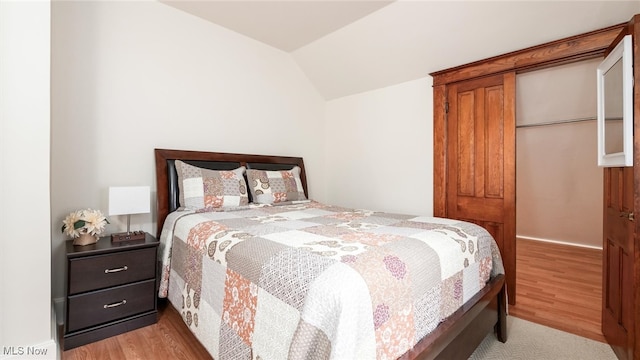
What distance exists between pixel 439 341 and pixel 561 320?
5.62 ft

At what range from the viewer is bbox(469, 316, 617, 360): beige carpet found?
1.80 metres

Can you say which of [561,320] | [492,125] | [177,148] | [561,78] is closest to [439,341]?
[561,320]

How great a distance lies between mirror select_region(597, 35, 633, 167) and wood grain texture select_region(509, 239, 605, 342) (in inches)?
49.5

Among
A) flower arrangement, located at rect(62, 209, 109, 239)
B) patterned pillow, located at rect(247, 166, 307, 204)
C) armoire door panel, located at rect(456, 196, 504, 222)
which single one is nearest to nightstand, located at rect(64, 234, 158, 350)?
flower arrangement, located at rect(62, 209, 109, 239)

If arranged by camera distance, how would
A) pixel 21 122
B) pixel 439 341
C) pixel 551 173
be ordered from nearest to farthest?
1. pixel 439 341
2. pixel 21 122
3. pixel 551 173

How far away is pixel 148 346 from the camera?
1828 mm

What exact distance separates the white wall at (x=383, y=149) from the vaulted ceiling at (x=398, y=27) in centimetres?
24

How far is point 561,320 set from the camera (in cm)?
226

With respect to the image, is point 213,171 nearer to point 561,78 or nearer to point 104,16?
point 104,16

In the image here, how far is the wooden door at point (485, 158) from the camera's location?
8.35 feet

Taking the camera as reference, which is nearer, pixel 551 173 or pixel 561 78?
pixel 561 78

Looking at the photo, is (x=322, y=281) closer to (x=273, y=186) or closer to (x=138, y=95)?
(x=273, y=186)

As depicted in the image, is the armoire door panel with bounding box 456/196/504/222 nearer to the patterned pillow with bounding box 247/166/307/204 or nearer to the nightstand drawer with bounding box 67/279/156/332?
the patterned pillow with bounding box 247/166/307/204

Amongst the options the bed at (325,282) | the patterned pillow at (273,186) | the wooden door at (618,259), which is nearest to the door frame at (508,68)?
the wooden door at (618,259)
